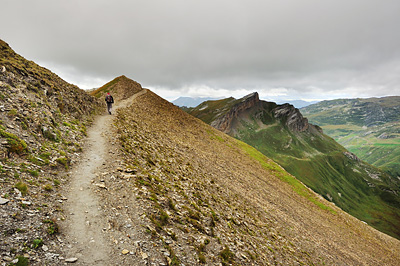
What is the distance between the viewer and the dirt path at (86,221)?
871 centimetres

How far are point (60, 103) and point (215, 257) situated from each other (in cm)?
2510

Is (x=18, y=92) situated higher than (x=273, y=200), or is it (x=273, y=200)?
(x=18, y=92)

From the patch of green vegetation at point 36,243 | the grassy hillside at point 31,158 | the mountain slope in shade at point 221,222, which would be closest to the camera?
the patch of green vegetation at point 36,243

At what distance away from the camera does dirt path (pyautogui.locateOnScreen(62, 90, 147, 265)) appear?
871cm

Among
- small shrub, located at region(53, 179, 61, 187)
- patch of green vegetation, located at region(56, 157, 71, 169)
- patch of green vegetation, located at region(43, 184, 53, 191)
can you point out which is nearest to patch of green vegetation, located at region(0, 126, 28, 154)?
patch of green vegetation, located at region(56, 157, 71, 169)

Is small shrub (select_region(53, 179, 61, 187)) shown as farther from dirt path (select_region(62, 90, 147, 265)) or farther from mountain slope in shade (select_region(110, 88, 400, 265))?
mountain slope in shade (select_region(110, 88, 400, 265))

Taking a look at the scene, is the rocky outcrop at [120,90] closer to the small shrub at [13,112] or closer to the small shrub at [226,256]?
the small shrub at [13,112]

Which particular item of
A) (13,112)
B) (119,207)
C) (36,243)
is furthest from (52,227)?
(13,112)

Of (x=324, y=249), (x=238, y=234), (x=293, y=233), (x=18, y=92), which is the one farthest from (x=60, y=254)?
(x=324, y=249)

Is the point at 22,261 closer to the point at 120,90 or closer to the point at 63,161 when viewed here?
the point at 63,161

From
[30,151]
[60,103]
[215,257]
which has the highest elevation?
[60,103]

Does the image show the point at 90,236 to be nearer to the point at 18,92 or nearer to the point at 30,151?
the point at 30,151

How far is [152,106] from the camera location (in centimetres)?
5444

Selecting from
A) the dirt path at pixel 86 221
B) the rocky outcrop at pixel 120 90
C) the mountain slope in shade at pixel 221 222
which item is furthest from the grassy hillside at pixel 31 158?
the rocky outcrop at pixel 120 90
